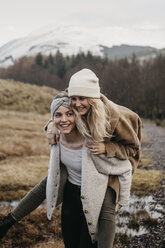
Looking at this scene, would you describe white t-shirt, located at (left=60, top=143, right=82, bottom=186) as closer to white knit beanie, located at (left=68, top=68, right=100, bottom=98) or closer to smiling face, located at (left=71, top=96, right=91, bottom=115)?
smiling face, located at (left=71, top=96, right=91, bottom=115)

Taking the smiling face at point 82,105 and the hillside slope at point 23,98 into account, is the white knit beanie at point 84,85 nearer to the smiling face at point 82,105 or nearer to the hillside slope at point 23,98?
the smiling face at point 82,105

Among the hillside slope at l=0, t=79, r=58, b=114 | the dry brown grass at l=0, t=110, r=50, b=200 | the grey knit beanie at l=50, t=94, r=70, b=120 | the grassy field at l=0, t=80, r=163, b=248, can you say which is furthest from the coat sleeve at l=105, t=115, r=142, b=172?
the hillside slope at l=0, t=79, r=58, b=114

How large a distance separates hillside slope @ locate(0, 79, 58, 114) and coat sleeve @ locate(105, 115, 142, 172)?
28896mm

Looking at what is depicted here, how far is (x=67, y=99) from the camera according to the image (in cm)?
266

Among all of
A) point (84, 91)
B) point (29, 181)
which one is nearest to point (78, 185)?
point (84, 91)

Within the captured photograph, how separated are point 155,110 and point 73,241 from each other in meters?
34.2

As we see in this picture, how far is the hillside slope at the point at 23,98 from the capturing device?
3142 cm

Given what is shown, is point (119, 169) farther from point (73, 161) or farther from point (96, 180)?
point (73, 161)

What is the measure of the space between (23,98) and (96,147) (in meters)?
32.6

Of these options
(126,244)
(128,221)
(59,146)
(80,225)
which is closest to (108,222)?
(80,225)

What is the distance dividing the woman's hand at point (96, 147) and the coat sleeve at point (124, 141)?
0.05 m

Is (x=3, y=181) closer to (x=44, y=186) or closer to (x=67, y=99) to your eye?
(x=44, y=186)

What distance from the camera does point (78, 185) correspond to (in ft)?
9.09

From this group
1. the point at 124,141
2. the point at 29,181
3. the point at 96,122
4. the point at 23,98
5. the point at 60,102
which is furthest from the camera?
the point at 23,98
